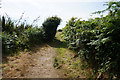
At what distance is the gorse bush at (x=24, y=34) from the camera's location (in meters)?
5.98

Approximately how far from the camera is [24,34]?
7.93m

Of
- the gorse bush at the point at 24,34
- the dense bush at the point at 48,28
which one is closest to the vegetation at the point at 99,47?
the gorse bush at the point at 24,34

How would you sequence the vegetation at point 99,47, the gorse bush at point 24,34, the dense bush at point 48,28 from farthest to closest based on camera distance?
the dense bush at point 48,28 < the gorse bush at point 24,34 < the vegetation at point 99,47

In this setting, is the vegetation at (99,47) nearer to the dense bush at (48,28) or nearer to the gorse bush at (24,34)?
the gorse bush at (24,34)

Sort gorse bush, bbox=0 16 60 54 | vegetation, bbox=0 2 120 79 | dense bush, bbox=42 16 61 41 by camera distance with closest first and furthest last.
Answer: vegetation, bbox=0 2 120 79 < gorse bush, bbox=0 16 60 54 < dense bush, bbox=42 16 61 41

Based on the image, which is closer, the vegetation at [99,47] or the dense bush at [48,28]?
the vegetation at [99,47]

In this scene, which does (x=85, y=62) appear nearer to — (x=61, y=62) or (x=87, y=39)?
(x=87, y=39)

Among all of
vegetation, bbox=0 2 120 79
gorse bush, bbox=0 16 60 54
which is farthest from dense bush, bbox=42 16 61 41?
vegetation, bbox=0 2 120 79

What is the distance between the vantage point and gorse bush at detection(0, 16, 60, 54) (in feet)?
19.6

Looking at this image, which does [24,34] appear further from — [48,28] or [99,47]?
[99,47]

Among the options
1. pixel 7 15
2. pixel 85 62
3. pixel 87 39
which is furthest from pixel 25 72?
pixel 7 15

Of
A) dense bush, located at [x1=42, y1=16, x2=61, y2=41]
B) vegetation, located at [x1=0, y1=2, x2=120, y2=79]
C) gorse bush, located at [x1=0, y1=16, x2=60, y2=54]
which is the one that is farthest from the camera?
dense bush, located at [x1=42, y1=16, x2=61, y2=41]

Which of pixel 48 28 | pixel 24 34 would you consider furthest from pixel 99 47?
pixel 48 28

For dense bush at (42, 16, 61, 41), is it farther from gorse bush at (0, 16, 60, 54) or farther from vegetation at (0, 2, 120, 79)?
vegetation at (0, 2, 120, 79)
